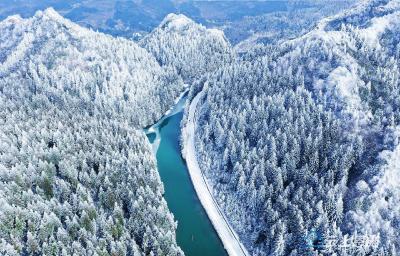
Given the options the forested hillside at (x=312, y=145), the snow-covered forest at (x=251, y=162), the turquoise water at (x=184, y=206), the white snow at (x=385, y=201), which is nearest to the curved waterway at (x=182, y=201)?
the turquoise water at (x=184, y=206)

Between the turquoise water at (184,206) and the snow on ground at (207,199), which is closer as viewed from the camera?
the snow on ground at (207,199)

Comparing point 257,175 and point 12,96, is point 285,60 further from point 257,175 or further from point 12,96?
point 12,96

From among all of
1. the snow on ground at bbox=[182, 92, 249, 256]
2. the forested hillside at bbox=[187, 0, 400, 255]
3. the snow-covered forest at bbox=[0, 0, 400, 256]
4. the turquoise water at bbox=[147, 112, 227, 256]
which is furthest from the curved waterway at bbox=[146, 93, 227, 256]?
the forested hillside at bbox=[187, 0, 400, 255]

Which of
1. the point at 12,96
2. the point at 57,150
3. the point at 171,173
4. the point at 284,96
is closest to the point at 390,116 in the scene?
the point at 284,96

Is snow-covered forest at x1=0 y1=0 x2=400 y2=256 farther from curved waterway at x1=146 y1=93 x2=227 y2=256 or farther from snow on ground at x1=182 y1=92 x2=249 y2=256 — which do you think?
curved waterway at x1=146 y1=93 x2=227 y2=256

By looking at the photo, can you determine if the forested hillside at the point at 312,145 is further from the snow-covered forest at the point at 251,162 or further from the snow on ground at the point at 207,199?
the snow on ground at the point at 207,199

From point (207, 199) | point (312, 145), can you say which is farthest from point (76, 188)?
point (312, 145)
